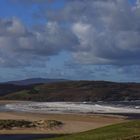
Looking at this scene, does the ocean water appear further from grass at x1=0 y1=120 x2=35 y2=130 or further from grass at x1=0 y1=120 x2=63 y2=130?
grass at x1=0 y1=120 x2=35 y2=130

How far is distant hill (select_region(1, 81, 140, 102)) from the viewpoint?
169725mm

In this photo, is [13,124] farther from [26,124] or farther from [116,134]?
[116,134]

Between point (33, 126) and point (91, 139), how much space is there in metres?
31.3

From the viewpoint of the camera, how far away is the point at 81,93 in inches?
6998

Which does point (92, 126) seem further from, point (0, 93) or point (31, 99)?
point (0, 93)

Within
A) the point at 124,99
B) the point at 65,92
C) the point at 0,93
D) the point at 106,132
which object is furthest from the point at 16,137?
the point at 0,93

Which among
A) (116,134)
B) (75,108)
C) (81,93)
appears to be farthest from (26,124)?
(81,93)

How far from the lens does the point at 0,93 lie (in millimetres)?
191625

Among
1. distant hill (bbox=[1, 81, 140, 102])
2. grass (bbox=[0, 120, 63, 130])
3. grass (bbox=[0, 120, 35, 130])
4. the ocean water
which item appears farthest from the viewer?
distant hill (bbox=[1, 81, 140, 102])

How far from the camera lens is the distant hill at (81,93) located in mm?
169725

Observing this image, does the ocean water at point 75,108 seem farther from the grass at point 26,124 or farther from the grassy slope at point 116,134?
the grassy slope at point 116,134

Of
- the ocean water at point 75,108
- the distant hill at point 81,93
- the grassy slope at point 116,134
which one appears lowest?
the grassy slope at point 116,134

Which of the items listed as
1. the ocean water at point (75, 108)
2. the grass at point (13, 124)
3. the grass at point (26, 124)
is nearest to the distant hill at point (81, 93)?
the ocean water at point (75, 108)

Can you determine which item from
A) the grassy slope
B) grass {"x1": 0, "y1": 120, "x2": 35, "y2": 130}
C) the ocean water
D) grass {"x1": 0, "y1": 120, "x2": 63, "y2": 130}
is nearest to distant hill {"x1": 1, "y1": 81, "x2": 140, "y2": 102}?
the ocean water
